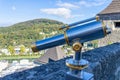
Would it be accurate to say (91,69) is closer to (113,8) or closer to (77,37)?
(77,37)

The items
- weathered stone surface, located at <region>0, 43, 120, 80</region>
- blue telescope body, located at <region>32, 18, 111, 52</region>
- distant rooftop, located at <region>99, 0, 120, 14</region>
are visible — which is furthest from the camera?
distant rooftop, located at <region>99, 0, 120, 14</region>

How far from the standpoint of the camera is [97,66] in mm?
1851

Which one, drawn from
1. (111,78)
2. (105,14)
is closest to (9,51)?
(105,14)

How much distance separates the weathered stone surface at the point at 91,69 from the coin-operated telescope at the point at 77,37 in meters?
0.48

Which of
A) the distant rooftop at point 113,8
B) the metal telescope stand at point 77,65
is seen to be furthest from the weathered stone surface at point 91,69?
the distant rooftop at point 113,8

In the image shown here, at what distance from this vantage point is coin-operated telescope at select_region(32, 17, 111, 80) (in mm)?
864

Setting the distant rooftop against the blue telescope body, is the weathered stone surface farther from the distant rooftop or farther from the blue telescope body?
the distant rooftop

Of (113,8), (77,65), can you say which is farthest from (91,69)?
(113,8)

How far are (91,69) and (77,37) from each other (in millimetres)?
885

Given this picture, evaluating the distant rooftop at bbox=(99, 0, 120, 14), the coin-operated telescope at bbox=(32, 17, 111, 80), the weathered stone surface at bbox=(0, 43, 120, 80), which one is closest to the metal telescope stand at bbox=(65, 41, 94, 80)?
the coin-operated telescope at bbox=(32, 17, 111, 80)

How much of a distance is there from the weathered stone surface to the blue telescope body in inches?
20.0

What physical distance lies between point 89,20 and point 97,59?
118 centimetres

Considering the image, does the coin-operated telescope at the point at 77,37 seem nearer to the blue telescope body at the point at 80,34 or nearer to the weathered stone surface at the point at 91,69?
the blue telescope body at the point at 80,34

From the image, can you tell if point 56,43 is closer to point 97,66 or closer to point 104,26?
point 104,26
